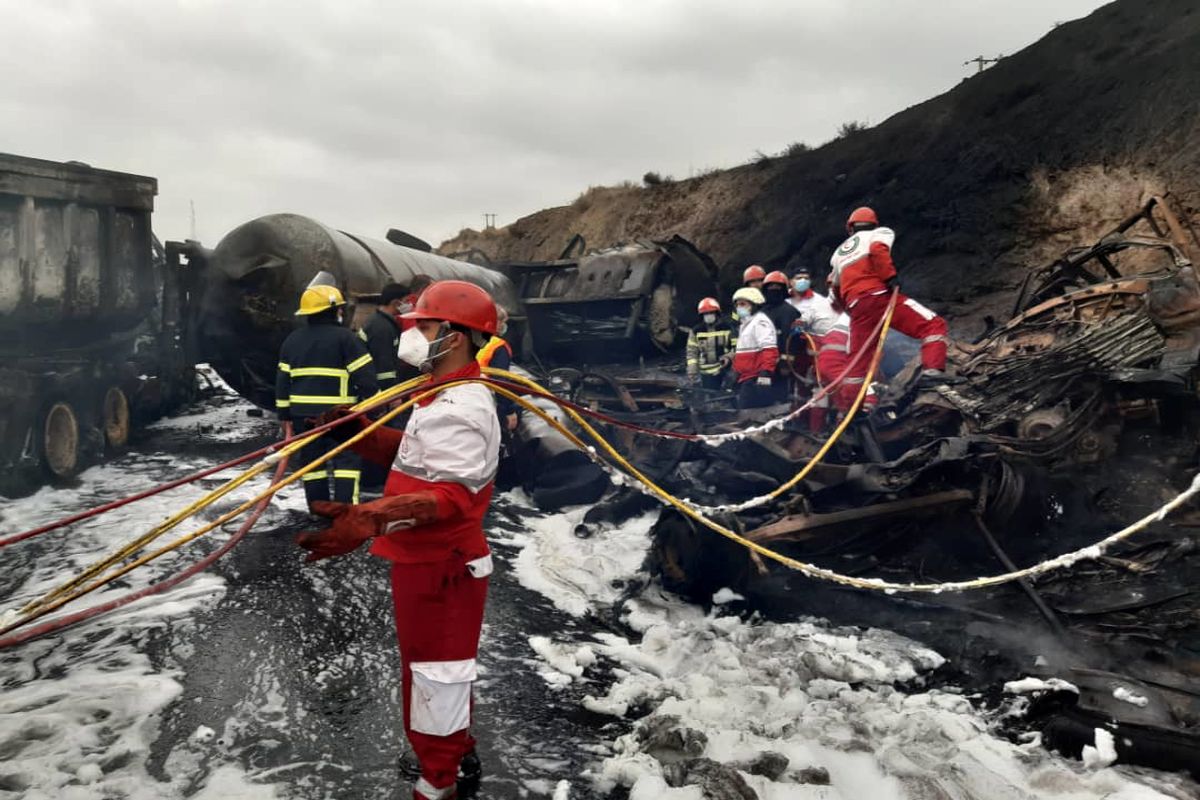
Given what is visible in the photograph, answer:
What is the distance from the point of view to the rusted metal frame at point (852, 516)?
4.36 meters

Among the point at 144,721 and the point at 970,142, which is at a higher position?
the point at 970,142

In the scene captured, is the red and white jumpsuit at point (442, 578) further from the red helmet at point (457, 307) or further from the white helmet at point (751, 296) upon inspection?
the white helmet at point (751, 296)

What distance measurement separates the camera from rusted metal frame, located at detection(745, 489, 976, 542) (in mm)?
4359

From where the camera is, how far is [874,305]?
6.41 meters

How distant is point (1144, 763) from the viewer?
2711 millimetres

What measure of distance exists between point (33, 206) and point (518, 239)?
23.3 metres

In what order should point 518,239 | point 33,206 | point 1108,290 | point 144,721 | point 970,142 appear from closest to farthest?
point 144,721 → point 1108,290 → point 33,206 → point 970,142 → point 518,239

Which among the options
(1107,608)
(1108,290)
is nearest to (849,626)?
(1107,608)

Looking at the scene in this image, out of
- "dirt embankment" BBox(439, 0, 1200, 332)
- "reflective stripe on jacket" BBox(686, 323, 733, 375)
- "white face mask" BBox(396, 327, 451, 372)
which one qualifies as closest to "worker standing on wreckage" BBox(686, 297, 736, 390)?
"reflective stripe on jacket" BBox(686, 323, 733, 375)

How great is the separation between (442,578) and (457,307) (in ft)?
3.06

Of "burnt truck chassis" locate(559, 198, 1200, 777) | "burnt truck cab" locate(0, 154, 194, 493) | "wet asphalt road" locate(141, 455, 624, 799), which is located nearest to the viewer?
"wet asphalt road" locate(141, 455, 624, 799)

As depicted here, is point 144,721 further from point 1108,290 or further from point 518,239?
point 518,239

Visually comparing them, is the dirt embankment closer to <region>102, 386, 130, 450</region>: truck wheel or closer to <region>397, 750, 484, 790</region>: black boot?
<region>397, 750, 484, 790</region>: black boot

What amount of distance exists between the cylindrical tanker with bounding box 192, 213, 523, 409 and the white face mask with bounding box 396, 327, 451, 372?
539cm
